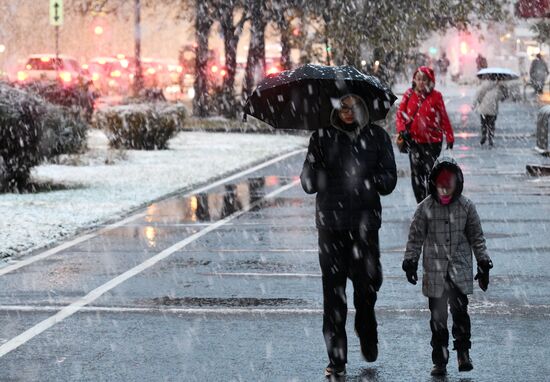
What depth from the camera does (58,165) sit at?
1022 inches

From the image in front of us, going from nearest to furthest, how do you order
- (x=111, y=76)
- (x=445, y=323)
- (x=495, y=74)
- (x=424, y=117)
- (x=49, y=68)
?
(x=445, y=323), (x=424, y=117), (x=495, y=74), (x=49, y=68), (x=111, y=76)

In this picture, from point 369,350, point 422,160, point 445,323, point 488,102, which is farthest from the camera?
point 488,102

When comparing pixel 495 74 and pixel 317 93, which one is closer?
pixel 317 93

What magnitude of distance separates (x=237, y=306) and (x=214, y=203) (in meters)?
8.43

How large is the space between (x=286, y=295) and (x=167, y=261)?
2293 mm

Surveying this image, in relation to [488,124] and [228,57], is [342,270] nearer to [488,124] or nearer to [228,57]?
[488,124]

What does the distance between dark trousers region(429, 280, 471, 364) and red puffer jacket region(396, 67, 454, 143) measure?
749 cm

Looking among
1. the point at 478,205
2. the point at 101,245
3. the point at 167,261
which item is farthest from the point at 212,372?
the point at 478,205

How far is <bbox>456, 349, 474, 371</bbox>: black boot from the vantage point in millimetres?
8375

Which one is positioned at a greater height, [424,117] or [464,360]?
[424,117]

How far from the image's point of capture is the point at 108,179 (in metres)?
22.8

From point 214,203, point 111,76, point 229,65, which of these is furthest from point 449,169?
point 111,76

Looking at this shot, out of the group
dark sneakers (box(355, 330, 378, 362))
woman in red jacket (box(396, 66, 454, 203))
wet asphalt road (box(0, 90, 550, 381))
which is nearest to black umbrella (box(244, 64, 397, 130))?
dark sneakers (box(355, 330, 378, 362))

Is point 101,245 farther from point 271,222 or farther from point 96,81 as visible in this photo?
point 96,81
